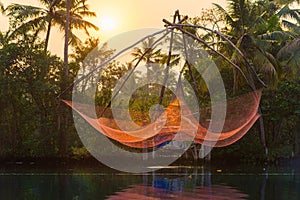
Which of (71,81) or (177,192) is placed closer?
(177,192)

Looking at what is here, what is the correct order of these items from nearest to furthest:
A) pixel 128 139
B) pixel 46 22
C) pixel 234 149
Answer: pixel 128 139
pixel 234 149
pixel 46 22

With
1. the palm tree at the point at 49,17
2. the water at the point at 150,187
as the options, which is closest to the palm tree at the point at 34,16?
the palm tree at the point at 49,17

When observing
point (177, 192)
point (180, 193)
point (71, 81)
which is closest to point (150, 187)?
point (177, 192)

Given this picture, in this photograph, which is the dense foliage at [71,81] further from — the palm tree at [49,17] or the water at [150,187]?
the water at [150,187]

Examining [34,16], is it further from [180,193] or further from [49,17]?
[180,193]

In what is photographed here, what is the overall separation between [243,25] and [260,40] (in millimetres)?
1149

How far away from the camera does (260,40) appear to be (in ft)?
61.8

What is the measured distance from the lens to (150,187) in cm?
1098

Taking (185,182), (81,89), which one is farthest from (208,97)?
(185,182)

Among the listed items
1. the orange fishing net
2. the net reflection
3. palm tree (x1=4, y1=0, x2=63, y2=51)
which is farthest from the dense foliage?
the net reflection

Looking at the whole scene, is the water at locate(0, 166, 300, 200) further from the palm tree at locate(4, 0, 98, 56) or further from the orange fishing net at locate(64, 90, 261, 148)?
the palm tree at locate(4, 0, 98, 56)

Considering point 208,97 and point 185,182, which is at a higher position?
point 208,97

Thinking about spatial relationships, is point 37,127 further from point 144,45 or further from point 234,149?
point 144,45

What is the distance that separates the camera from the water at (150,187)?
9438mm
